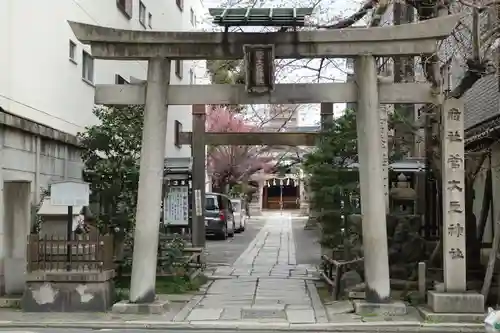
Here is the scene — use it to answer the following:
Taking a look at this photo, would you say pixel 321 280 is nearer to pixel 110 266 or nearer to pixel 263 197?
pixel 110 266

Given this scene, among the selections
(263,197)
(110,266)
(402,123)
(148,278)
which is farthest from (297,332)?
(263,197)

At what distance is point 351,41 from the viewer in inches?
493

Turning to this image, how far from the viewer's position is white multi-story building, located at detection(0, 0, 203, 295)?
45.6 feet

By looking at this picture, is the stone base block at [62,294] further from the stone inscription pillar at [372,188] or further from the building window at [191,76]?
the building window at [191,76]

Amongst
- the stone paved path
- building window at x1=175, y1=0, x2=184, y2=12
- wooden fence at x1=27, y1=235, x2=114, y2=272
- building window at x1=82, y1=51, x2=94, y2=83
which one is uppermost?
building window at x1=175, y1=0, x2=184, y2=12

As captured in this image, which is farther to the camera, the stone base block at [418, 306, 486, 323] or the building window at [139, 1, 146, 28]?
the building window at [139, 1, 146, 28]

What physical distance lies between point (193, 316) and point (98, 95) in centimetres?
462

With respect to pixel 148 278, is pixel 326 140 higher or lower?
higher

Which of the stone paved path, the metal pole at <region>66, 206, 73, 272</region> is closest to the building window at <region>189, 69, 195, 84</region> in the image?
the stone paved path

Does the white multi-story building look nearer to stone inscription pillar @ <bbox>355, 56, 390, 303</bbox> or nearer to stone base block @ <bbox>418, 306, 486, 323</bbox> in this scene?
stone inscription pillar @ <bbox>355, 56, 390, 303</bbox>

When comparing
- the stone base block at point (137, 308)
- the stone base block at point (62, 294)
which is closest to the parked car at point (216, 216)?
the stone base block at point (62, 294)

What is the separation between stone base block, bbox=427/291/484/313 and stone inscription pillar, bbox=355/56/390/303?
3.14 ft

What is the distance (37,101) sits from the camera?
15.9m

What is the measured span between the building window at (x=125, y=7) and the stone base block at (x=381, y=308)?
49.3ft
